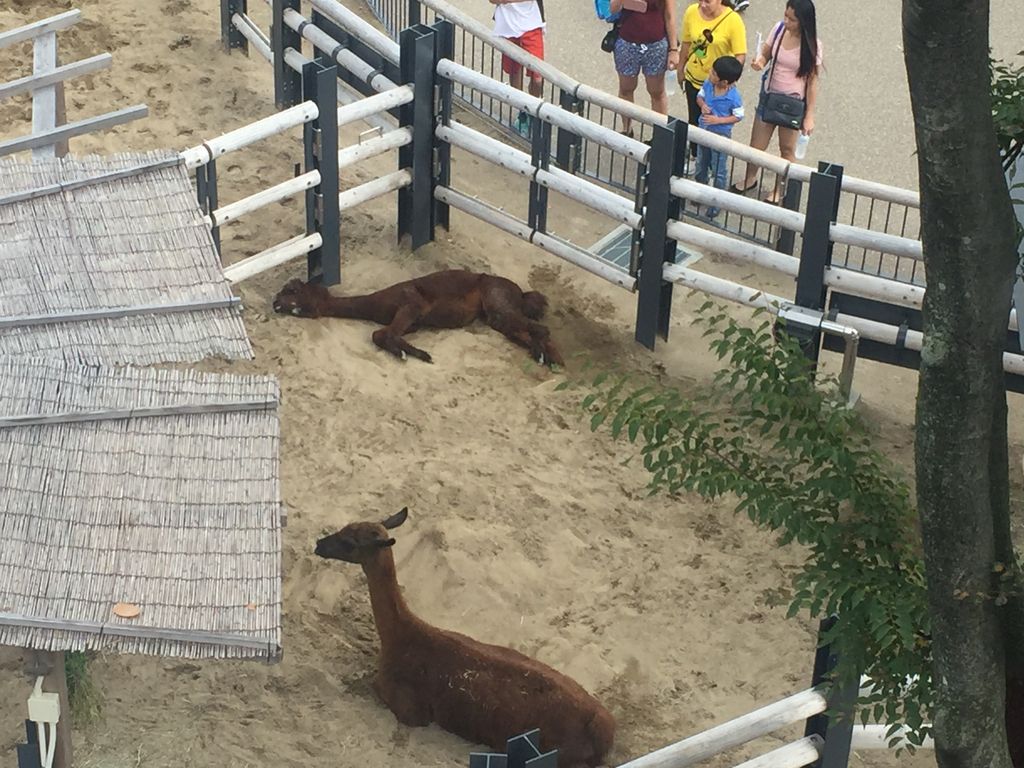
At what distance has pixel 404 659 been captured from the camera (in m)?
6.69

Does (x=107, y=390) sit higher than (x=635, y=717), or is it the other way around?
(x=107, y=390)

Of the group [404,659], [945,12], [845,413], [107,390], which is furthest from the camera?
[404,659]

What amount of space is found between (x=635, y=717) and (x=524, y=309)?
3030mm

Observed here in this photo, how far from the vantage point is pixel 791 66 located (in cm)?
1005

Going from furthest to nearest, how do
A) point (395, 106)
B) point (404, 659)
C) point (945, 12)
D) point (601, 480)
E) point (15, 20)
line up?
1. point (15, 20)
2. point (395, 106)
3. point (601, 480)
4. point (404, 659)
5. point (945, 12)

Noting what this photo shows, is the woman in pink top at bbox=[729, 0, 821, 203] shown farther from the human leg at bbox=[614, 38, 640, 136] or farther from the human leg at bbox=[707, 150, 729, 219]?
the human leg at bbox=[614, 38, 640, 136]

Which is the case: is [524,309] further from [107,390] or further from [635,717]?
[107,390]

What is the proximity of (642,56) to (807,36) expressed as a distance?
1.27m

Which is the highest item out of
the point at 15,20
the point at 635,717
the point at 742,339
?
the point at 742,339

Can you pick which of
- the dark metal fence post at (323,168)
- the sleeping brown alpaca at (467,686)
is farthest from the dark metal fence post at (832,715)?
the dark metal fence post at (323,168)

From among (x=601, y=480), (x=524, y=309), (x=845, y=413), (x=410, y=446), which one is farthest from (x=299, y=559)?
(x=845, y=413)

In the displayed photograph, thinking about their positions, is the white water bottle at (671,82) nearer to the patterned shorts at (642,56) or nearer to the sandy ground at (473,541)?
the patterned shorts at (642,56)

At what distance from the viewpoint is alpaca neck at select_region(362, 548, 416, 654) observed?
6.73 meters

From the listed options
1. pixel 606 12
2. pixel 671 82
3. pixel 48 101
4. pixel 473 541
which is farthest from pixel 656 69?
pixel 48 101
